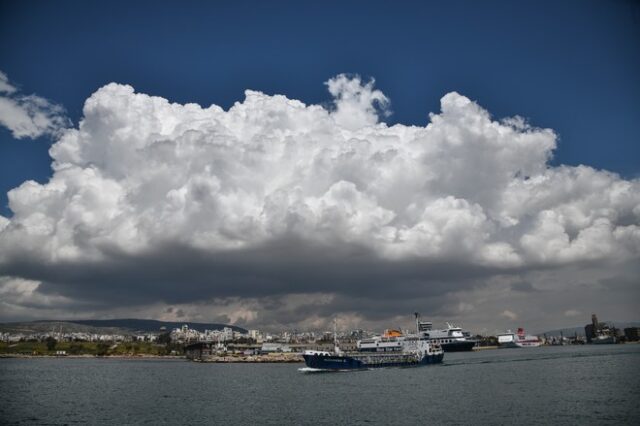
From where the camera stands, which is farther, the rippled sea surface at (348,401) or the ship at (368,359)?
the ship at (368,359)

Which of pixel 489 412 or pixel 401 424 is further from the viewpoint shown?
pixel 489 412

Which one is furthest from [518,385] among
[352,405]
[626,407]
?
[352,405]

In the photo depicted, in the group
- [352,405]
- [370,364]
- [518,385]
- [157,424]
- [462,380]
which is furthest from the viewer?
[370,364]

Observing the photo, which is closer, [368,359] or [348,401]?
[348,401]

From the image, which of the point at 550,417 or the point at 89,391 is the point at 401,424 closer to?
the point at 550,417

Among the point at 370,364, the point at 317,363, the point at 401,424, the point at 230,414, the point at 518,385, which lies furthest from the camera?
the point at 370,364

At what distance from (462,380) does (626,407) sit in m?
41.8

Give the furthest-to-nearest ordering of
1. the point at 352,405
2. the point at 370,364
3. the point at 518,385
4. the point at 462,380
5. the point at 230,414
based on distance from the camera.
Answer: the point at 370,364, the point at 462,380, the point at 518,385, the point at 352,405, the point at 230,414

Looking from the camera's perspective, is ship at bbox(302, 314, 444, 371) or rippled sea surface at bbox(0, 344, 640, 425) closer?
rippled sea surface at bbox(0, 344, 640, 425)

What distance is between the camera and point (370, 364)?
15262 centimetres

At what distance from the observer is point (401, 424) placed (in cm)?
5481

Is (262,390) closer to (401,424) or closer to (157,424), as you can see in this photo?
(157,424)

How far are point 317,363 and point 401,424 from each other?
84722 millimetres

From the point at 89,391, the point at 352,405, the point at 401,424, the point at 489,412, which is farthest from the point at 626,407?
the point at 89,391
